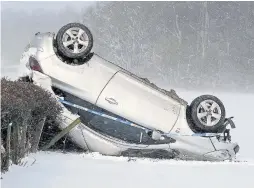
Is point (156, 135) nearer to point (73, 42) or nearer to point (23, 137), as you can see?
point (73, 42)

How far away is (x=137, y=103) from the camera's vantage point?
9.45 meters

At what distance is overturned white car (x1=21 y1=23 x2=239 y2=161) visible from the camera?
9336mm

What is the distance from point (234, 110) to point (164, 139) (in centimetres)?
1976

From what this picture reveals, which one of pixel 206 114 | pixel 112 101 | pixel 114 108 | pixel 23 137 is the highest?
pixel 206 114

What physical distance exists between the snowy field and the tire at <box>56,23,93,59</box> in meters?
1.79

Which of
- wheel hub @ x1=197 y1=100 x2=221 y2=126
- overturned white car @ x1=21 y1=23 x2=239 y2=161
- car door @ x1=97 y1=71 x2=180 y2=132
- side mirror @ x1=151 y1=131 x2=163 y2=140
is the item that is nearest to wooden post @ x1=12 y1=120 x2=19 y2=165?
overturned white car @ x1=21 y1=23 x2=239 y2=161

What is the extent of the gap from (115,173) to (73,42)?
3.10m

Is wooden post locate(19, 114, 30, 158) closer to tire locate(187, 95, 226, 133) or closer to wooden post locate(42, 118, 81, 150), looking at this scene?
wooden post locate(42, 118, 81, 150)

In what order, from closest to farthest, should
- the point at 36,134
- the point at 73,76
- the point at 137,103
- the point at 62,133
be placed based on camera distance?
the point at 36,134, the point at 62,133, the point at 73,76, the point at 137,103

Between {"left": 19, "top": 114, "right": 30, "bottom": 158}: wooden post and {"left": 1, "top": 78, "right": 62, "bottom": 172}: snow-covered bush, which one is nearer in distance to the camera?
{"left": 1, "top": 78, "right": 62, "bottom": 172}: snow-covered bush

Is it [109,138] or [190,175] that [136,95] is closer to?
[109,138]

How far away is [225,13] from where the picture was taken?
58.8 meters

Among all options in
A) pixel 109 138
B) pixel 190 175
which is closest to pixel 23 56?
pixel 109 138

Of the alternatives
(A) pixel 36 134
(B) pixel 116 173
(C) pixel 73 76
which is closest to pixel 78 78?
(C) pixel 73 76
